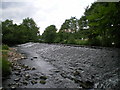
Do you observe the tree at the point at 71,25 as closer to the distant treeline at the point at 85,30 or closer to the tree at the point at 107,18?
the distant treeline at the point at 85,30

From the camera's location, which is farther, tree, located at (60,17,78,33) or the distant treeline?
tree, located at (60,17,78,33)

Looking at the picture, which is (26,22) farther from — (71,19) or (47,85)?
(47,85)

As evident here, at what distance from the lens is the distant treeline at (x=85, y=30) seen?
194 centimetres

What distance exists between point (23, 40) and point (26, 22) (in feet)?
48.5

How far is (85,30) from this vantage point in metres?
17.4

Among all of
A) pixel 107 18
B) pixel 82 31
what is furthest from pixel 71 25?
pixel 107 18

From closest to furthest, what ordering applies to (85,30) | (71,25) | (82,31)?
(85,30) → (82,31) → (71,25)

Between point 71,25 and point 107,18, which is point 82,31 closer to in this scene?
point 71,25

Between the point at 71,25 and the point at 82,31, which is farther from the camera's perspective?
the point at 71,25

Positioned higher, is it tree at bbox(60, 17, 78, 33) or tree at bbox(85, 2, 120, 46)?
tree at bbox(60, 17, 78, 33)

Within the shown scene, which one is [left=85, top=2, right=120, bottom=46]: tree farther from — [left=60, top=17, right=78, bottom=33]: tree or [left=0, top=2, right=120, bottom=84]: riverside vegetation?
[left=60, top=17, right=78, bottom=33]: tree

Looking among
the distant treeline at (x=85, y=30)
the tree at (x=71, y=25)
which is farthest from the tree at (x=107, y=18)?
the tree at (x=71, y=25)

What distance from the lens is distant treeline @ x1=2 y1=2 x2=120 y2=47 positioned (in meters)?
1.94

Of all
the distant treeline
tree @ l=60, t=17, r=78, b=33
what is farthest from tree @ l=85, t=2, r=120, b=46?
tree @ l=60, t=17, r=78, b=33
